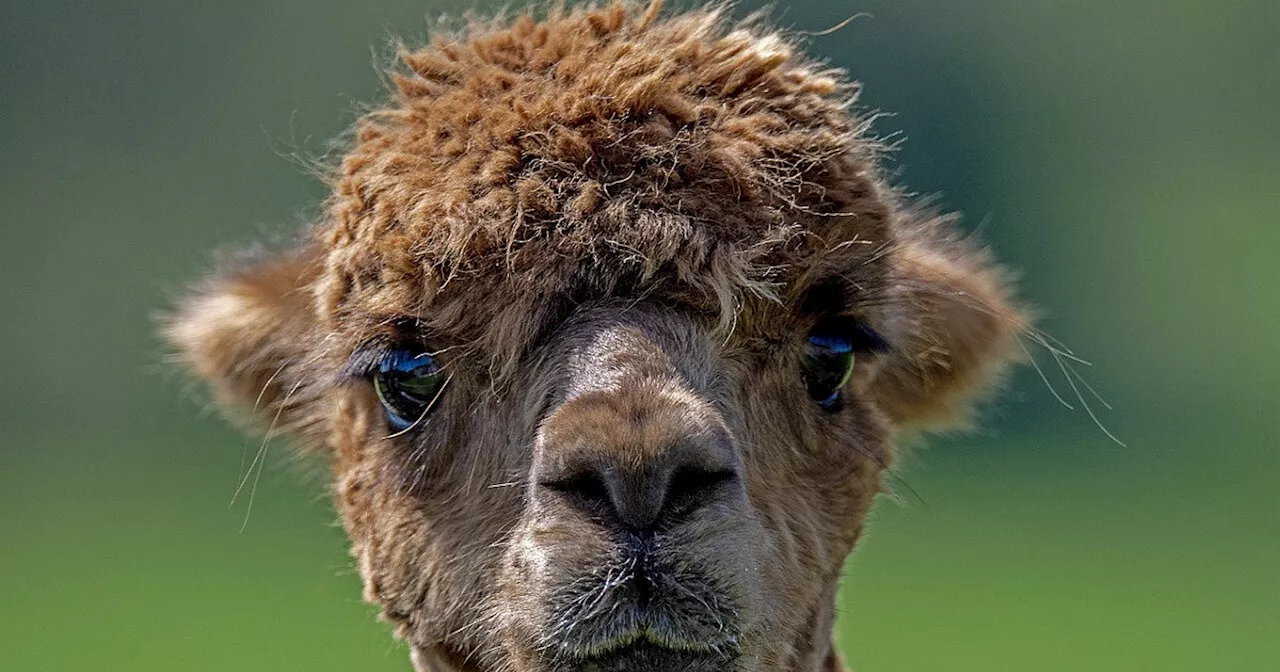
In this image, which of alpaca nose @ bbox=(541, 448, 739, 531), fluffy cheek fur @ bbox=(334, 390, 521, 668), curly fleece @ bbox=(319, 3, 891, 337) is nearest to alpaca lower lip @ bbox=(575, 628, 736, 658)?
alpaca nose @ bbox=(541, 448, 739, 531)

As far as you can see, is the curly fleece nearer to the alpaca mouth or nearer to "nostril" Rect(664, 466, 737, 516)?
"nostril" Rect(664, 466, 737, 516)

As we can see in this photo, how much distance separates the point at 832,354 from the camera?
474 centimetres

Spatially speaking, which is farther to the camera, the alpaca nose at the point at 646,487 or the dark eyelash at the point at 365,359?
the dark eyelash at the point at 365,359

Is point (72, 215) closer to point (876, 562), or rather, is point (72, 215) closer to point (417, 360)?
point (876, 562)

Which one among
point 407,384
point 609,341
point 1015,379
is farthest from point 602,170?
point 1015,379

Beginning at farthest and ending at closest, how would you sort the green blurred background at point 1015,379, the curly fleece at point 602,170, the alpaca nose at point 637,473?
the green blurred background at point 1015,379
the curly fleece at point 602,170
the alpaca nose at point 637,473

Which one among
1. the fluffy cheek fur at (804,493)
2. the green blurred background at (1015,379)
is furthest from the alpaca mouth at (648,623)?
the green blurred background at (1015,379)

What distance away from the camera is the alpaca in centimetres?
390

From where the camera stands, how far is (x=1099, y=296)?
3228 centimetres

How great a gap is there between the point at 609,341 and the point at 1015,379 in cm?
1522

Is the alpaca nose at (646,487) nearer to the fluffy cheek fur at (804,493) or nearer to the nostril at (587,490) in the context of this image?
the nostril at (587,490)

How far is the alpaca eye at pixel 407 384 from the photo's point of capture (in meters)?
4.62

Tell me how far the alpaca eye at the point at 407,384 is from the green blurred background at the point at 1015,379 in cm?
1400

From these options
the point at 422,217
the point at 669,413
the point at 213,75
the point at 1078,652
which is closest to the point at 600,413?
the point at 669,413
